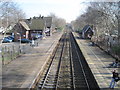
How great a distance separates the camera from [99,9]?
3291 cm

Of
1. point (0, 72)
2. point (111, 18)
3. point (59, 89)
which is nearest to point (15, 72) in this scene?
point (0, 72)

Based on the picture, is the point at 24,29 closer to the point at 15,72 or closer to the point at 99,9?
the point at 99,9

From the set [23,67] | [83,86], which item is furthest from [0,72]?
[83,86]

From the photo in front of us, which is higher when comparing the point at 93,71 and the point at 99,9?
the point at 99,9

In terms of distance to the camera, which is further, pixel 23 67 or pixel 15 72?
pixel 23 67

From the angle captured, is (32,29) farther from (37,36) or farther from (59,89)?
(59,89)

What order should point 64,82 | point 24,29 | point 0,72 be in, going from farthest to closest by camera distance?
1. point 24,29
2. point 0,72
3. point 64,82

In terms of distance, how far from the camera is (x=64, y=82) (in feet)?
46.4

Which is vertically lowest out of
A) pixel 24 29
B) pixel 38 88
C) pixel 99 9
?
pixel 38 88

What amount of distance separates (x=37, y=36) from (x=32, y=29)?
238cm

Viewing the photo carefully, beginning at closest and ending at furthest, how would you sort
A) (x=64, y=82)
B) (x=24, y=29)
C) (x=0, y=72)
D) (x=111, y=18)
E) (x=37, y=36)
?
(x=64, y=82)
(x=0, y=72)
(x=111, y=18)
(x=24, y=29)
(x=37, y=36)

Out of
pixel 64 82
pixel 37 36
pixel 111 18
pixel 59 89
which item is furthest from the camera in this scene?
pixel 37 36

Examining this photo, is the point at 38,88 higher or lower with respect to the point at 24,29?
lower

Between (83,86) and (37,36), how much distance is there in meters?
41.4
